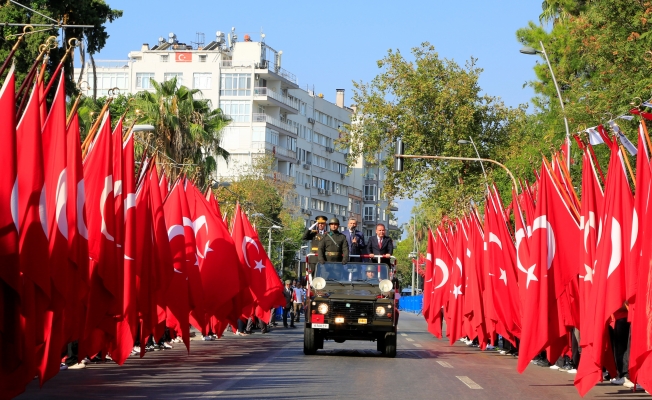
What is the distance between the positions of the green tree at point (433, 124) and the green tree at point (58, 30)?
17229 millimetres

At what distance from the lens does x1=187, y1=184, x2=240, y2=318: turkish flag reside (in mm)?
25047

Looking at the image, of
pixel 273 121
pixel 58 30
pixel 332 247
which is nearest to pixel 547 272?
pixel 332 247

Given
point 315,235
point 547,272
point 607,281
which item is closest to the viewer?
point 607,281

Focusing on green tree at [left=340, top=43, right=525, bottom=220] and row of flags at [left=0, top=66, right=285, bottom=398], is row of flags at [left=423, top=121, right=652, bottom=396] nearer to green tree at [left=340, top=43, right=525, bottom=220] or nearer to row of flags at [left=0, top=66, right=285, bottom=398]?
row of flags at [left=0, top=66, right=285, bottom=398]

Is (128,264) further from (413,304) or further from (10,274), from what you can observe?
(413,304)

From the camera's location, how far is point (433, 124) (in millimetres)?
55406

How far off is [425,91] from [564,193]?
3577 centimetres

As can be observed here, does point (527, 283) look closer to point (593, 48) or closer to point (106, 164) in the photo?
point (106, 164)

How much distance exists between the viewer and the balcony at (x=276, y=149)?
353 feet

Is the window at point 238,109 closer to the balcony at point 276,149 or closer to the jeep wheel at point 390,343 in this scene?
the balcony at point 276,149

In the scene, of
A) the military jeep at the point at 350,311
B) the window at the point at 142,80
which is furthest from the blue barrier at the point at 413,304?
the military jeep at the point at 350,311

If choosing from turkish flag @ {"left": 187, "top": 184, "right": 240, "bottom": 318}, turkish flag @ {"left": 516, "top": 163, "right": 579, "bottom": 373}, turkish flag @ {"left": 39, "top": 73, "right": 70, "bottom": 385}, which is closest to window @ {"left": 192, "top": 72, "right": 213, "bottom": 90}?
turkish flag @ {"left": 187, "top": 184, "right": 240, "bottom": 318}

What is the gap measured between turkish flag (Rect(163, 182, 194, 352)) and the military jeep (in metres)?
2.57

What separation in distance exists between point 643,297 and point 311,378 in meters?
5.27
